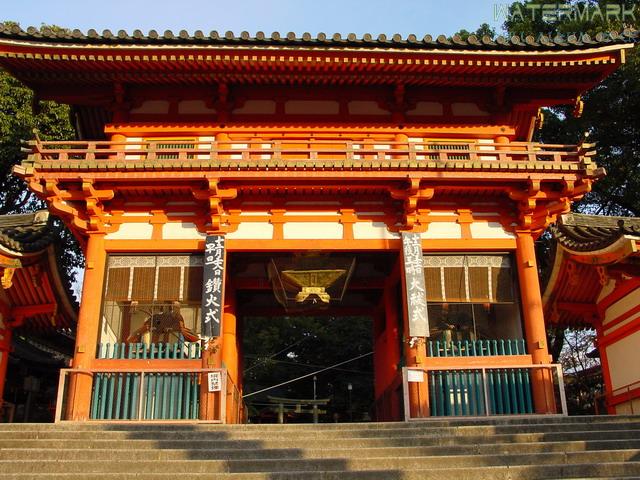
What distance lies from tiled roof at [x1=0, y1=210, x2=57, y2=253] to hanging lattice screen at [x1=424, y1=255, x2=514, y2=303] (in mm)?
7609

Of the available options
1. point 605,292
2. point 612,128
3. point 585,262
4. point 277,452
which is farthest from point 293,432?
point 612,128

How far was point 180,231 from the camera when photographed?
11.7 metres

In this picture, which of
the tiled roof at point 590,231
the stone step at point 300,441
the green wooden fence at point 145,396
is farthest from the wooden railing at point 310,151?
the stone step at point 300,441

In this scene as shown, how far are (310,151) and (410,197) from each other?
203 cm

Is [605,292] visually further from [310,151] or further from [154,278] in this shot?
[154,278]

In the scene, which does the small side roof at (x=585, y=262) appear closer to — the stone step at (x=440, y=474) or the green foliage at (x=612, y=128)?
the stone step at (x=440, y=474)

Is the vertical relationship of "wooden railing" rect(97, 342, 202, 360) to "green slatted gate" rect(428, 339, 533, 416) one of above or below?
above

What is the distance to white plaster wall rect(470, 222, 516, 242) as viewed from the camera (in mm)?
11859

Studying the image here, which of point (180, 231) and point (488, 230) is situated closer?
point (180, 231)

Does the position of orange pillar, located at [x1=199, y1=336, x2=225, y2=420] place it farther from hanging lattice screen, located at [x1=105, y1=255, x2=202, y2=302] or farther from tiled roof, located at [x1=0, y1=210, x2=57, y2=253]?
tiled roof, located at [x1=0, y1=210, x2=57, y2=253]

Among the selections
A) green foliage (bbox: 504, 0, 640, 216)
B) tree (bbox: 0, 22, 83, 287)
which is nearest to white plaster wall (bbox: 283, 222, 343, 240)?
tree (bbox: 0, 22, 83, 287)

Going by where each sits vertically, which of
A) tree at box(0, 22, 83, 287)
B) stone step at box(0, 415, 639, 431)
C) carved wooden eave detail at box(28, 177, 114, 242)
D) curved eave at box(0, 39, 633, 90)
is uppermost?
tree at box(0, 22, 83, 287)

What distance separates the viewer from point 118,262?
11.6m

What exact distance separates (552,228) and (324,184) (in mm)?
5425
